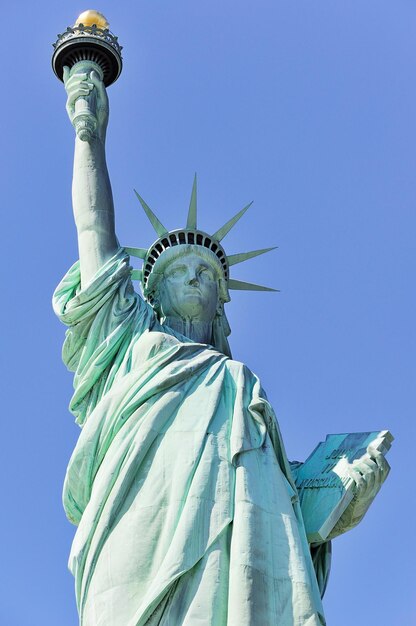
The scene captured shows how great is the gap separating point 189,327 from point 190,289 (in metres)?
0.38

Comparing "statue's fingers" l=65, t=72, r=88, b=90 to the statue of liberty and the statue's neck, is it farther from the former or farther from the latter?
the statue's neck

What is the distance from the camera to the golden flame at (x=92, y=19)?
66.3 feet

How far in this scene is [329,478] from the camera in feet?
57.6

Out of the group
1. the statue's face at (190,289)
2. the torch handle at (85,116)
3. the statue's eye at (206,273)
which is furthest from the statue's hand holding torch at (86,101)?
the statue's eye at (206,273)

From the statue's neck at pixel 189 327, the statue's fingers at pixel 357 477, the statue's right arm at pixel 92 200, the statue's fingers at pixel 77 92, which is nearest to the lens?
the statue's fingers at pixel 357 477

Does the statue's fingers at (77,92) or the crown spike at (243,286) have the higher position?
the statue's fingers at (77,92)

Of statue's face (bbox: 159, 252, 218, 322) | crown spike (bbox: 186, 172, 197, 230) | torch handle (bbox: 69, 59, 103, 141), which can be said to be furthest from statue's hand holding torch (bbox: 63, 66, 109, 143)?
statue's face (bbox: 159, 252, 218, 322)

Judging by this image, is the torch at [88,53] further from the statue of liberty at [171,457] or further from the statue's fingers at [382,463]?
the statue's fingers at [382,463]

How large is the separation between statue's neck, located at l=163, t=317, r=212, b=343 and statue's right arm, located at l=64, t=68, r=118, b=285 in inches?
37.1

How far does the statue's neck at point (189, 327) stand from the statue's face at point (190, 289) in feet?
0.13

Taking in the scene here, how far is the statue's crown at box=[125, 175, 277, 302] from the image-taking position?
19078mm

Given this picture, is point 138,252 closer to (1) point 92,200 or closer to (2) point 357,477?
(1) point 92,200

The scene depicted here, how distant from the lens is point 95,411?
16984 mm

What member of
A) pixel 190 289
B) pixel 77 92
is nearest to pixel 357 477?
pixel 190 289
